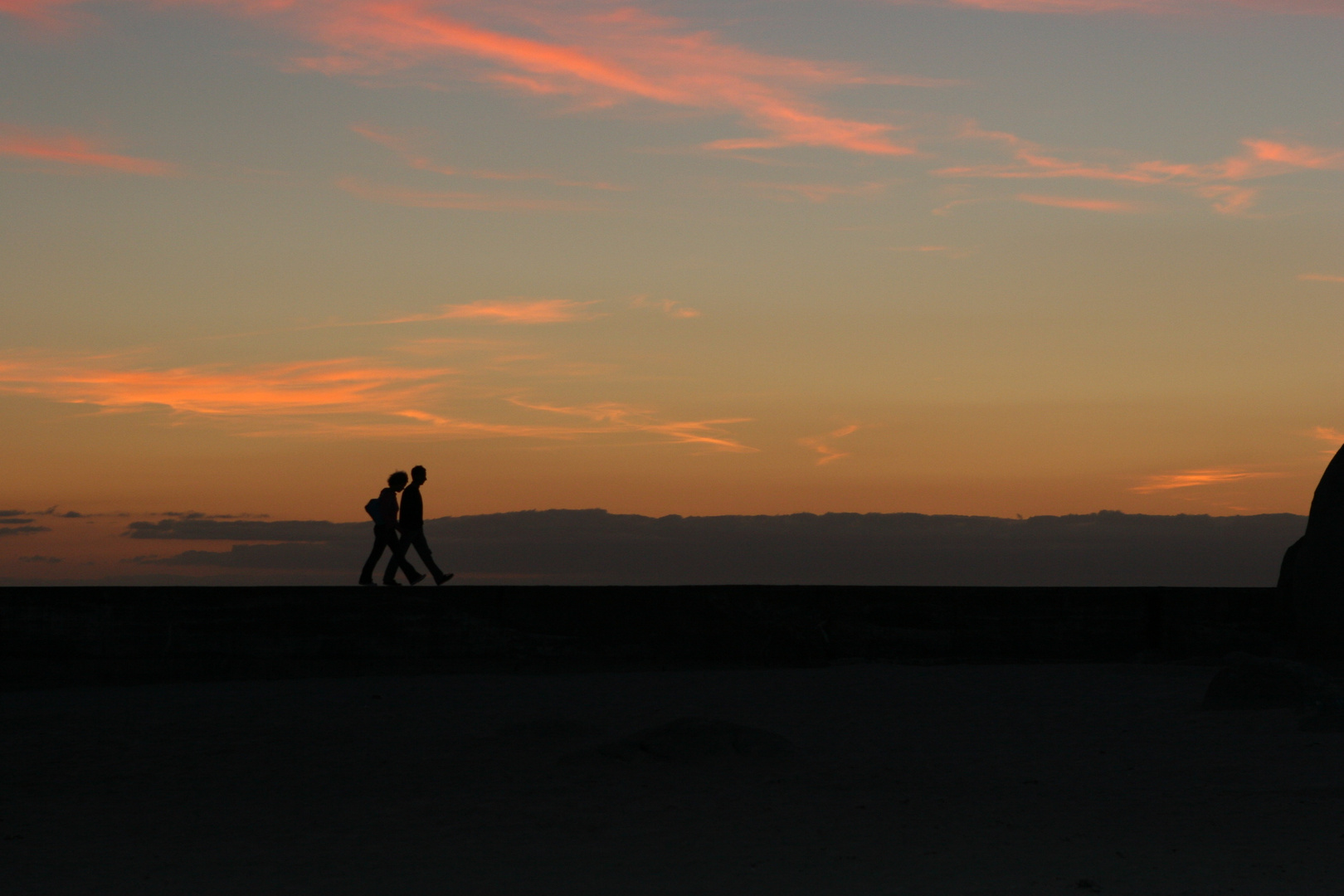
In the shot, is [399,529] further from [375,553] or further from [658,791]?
[658,791]

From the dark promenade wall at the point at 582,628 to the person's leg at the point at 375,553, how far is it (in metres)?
0.66

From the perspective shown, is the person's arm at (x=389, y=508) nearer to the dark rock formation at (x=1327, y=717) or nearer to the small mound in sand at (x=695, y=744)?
the small mound in sand at (x=695, y=744)

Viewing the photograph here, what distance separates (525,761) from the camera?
10844mm

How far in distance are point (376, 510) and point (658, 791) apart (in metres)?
7.86

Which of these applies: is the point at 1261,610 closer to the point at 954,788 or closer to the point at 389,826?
the point at 954,788

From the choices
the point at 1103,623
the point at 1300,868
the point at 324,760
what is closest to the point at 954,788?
the point at 1300,868

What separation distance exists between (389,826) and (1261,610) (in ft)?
42.7

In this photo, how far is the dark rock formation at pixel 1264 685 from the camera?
12438 mm

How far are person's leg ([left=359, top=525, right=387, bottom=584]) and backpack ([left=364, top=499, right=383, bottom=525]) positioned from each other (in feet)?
0.28

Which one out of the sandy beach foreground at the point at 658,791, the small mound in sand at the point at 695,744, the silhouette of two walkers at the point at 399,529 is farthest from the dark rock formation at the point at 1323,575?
the silhouette of two walkers at the point at 399,529

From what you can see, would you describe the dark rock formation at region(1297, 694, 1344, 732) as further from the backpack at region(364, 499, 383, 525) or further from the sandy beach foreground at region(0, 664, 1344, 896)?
the backpack at region(364, 499, 383, 525)

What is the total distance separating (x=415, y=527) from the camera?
54.1 ft

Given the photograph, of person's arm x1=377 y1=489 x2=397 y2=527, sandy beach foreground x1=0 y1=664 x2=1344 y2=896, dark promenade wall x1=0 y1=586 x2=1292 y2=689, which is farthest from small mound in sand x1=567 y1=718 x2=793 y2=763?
person's arm x1=377 y1=489 x2=397 y2=527

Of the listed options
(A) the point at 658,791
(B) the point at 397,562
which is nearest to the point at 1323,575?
(A) the point at 658,791
